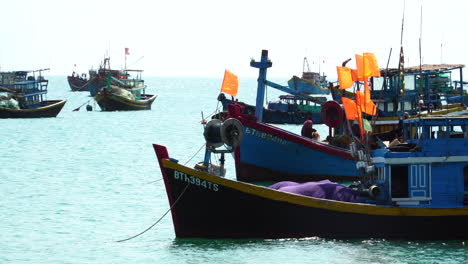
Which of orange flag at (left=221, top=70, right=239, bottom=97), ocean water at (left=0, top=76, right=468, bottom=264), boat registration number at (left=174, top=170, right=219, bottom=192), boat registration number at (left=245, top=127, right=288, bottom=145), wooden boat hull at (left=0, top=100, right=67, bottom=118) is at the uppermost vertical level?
wooden boat hull at (left=0, top=100, right=67, bottom=118)

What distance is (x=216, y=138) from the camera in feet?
80.9

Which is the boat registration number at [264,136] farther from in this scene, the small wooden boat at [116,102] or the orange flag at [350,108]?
the small wooden boat at [116,102]

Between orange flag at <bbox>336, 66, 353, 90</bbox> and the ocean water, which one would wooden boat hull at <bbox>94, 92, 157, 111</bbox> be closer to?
the ocean water

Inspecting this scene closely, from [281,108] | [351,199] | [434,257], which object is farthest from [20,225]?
[281,108]

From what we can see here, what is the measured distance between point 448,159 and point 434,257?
8.29 ft

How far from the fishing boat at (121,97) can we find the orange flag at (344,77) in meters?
83.6

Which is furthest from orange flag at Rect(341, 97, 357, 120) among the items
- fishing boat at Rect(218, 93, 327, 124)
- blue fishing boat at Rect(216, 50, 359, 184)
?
fishing boat at Rect(218, 93, 327, 124)

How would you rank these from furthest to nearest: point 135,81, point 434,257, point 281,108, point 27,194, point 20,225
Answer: point 135,81
point 281,108
point 27,194
point 20,225
point 434,257

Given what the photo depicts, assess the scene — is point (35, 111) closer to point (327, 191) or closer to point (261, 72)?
point (261, 72)

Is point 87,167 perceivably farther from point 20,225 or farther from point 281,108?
point 281,108

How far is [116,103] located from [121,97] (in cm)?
129

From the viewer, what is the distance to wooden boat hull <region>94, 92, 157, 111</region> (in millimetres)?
113375

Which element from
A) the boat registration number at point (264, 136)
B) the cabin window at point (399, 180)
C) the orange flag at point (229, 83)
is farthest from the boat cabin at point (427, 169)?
the boat registration number at point (264, 136)

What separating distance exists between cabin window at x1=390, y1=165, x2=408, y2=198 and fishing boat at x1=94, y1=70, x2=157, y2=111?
3482 inches
